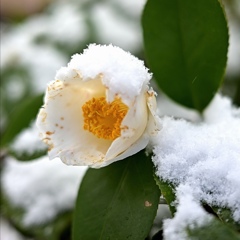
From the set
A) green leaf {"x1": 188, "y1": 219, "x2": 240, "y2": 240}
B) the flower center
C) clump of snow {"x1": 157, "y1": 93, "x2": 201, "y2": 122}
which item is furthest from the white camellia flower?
clump of snow {"x1": 157, "y1": 93, "x2": 201, "y2": 122}

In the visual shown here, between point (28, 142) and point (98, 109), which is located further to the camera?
point (28, 142)

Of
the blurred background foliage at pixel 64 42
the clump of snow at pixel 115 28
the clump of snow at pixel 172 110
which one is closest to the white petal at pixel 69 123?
the clump of snow at pixel 172 110

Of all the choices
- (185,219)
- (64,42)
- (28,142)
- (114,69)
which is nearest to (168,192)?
(185,219)

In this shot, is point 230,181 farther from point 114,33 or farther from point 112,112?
point 114,33

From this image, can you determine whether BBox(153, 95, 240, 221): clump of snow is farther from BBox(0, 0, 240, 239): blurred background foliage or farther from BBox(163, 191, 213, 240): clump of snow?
BBox(0, 0, 240, 239): blurred background foliage

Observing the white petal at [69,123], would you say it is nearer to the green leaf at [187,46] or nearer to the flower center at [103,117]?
the flower center at [103,117]

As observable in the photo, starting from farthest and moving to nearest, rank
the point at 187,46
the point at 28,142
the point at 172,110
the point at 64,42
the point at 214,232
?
the point at 64,42 < the point at 172,110 < the point at 28,142 < the point at 187,46 < the point at 214,232

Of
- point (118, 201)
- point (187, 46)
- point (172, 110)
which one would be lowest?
point (172, 110)

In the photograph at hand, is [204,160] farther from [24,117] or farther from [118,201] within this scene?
[24,117]
